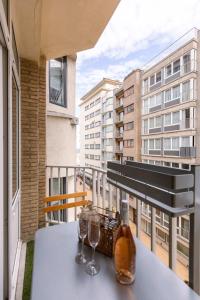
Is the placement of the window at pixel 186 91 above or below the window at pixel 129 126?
above

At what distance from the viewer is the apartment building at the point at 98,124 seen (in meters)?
3.79

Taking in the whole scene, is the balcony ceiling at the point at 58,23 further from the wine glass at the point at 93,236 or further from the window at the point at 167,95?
the wine glass at the point at 93,236

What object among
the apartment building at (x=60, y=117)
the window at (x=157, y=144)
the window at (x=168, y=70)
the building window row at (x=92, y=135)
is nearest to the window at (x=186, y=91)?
the window at (x=168, y=70)

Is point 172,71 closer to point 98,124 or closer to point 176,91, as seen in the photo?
point 176,91

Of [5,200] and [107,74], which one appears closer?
[5,200]

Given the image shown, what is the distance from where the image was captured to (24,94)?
2.96 metres

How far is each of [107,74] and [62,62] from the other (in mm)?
1557

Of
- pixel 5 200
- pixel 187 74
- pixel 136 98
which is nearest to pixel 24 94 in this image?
pixel 136 98

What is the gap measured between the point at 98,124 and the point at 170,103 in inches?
140

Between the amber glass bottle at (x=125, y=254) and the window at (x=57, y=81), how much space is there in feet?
12.8

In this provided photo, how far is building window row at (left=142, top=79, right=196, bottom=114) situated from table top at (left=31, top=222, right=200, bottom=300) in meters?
1.52

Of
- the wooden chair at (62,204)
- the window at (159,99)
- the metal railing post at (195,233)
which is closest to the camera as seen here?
the metal railing post at (195,233)

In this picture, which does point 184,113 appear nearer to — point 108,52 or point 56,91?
point 108,52

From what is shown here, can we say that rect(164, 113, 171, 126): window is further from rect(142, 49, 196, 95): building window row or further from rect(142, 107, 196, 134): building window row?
rect(142, 49, 196, 95): building window row
